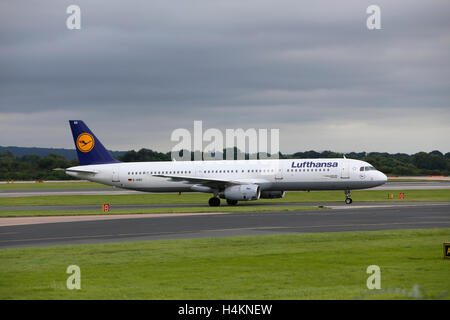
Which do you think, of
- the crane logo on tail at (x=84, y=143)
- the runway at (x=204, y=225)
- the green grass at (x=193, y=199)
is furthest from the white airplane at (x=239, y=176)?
the runway at (x=204, y=225)

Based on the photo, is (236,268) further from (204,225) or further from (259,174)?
(259,174)

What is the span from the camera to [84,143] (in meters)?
63.1

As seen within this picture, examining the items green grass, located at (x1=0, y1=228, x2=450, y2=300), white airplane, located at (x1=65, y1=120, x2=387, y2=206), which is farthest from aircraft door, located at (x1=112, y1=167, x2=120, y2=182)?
green grass, located at (x1=0, y1=228, x2=450, y2=300)

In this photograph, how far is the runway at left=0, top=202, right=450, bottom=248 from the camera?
28328 millimetres

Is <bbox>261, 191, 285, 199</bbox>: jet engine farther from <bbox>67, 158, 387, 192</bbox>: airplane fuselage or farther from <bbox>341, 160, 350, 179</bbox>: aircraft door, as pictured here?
<bbox>341, 160, 350, 179</bbox>: aircraft door

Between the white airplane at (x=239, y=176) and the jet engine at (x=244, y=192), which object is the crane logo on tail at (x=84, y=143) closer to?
the white airplane at (x=239, y=176)

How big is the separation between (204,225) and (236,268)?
595 inches

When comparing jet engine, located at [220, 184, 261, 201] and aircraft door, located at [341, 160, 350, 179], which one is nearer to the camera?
jet engine, located at [220, 184, 261, 201]

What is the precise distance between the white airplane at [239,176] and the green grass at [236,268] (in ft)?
88.3

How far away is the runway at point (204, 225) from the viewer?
28.3 metres

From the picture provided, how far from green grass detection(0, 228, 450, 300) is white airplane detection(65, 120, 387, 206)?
88.3ft

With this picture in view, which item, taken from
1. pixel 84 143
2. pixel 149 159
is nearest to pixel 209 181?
pixel 84 143

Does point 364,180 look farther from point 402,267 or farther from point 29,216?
point 402,267

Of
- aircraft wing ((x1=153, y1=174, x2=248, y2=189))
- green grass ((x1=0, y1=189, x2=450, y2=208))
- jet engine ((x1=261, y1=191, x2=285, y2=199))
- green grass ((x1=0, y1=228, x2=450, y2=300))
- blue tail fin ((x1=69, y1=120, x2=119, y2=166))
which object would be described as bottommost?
green grass ((x1=0, y1=189, x2=450, y2=208))
